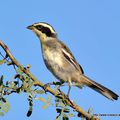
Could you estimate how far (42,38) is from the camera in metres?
6.14

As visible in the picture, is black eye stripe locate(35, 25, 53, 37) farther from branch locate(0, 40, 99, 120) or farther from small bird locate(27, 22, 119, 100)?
branch locate(0, 40, 99, 120)

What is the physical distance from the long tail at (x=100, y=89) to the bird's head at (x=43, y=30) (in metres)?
1.08

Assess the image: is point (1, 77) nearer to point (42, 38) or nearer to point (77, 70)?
point (77, 70)

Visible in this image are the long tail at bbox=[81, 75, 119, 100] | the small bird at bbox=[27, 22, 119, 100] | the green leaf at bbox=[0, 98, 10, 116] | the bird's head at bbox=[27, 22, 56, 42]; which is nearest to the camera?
A: the green leaf at bbox=[0, 98, 10, 116]

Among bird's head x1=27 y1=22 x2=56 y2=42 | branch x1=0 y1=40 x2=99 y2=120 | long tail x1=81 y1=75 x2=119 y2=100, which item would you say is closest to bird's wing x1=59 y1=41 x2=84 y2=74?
long tail x1=81 y1=75 x2=119 y2=100

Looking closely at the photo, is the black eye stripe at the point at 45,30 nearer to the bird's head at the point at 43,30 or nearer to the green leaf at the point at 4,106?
the bird's head at the point at 43,30

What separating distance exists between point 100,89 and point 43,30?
1.92 metres

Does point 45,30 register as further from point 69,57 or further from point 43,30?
point 69,57

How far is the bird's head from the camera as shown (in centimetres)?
583

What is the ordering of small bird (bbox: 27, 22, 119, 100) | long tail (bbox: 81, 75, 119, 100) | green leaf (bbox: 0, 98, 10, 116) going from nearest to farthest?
green leaf (bbox: 0, 98, 10, 116) < long tail (bbox: 81, 75, 119, 100) < small bird (bbox: 27, 22, 119, 100)

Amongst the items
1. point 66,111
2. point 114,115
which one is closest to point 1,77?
point 66,111

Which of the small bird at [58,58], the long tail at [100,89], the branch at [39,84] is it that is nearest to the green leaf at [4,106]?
the branch at [39,84]

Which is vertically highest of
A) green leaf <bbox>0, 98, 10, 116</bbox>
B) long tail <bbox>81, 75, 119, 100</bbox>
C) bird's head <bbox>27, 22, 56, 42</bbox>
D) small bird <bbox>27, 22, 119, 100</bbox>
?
bird's head <bbox>27, 22, 56, 42</bbox>

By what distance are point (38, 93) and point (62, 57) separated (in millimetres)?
3553
